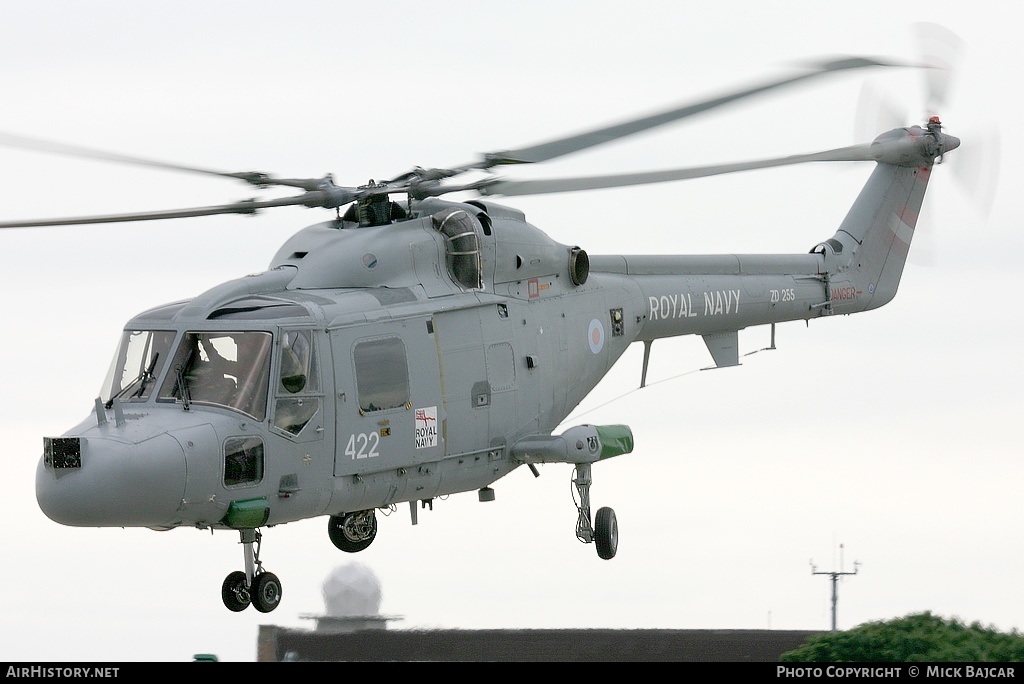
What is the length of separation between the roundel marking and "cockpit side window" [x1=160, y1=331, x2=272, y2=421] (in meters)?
5.09

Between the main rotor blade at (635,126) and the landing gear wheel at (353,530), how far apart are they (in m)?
4.31

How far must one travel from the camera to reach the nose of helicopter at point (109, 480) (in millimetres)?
12852

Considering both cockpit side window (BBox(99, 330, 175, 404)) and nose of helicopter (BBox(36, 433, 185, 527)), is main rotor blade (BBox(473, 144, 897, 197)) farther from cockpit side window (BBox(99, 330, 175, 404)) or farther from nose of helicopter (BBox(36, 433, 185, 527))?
nose of helicopter (BBox(36, 433, 185, 527))

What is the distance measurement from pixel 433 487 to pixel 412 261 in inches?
87.9

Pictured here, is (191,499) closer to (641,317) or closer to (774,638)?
(641,317)

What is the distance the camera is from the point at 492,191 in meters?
15.6

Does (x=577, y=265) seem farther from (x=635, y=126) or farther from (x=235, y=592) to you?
(x=235, y=592)

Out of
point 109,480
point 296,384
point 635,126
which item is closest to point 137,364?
point 296,384

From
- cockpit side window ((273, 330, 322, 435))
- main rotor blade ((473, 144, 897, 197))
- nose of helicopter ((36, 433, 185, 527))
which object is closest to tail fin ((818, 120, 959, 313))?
main rotor blade ((473, 144, 897, 197))

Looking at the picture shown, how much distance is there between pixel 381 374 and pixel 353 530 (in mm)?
3254

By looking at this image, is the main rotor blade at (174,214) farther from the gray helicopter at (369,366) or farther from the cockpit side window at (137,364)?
the cockpit side window at (137,364)

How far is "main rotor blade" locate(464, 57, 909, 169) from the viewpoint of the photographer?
13523 mm
